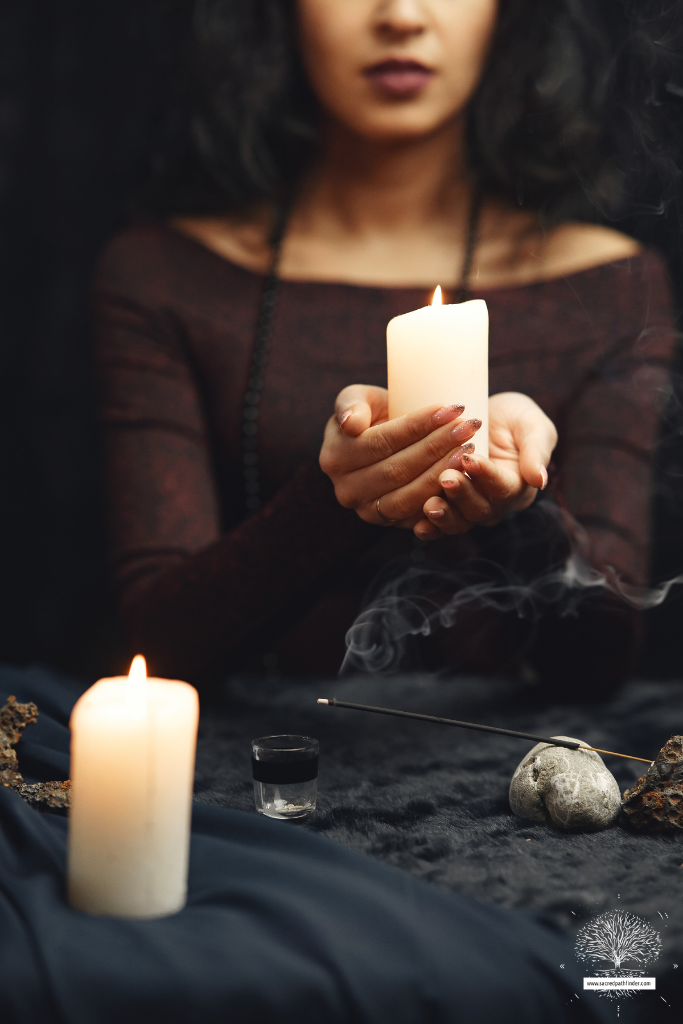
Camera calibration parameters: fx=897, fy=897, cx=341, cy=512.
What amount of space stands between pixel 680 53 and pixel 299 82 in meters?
0.66

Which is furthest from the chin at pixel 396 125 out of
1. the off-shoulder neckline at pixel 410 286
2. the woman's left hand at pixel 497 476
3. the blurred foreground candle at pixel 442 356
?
the blurred foreground candle at pixel 442 356

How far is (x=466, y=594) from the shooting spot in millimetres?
1481

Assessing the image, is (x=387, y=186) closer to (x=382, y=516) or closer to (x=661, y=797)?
(x=382, y=516)

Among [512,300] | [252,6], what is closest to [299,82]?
[252,6]

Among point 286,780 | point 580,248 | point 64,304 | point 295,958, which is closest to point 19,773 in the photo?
point 286,780

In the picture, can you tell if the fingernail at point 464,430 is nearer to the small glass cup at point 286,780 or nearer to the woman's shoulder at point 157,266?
the small glass cup at point 286,780

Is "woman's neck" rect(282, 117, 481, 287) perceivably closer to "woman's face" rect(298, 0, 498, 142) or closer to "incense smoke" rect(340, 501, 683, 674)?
"woman's face" rect(298, 0, 498, 142)

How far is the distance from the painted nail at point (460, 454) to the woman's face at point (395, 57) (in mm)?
789


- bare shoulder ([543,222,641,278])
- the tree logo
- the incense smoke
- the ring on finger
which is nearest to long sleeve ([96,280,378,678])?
the ring on finger

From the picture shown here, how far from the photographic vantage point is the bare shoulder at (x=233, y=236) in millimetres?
1589

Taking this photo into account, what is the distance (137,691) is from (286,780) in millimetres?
229

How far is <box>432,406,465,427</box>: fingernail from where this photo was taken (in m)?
0.77

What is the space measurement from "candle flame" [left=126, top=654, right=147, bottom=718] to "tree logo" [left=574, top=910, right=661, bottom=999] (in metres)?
0.33

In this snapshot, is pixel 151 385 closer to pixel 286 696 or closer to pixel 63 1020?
pixel 286 696
